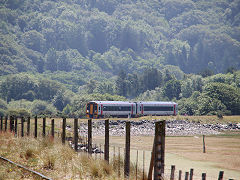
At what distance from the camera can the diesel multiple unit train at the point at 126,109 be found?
72.1 meters

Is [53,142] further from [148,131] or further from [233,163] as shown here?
[148,131]

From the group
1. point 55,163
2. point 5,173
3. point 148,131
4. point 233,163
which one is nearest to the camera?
point 5,173

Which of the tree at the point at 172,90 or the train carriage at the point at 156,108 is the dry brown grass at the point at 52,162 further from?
the tree at the point at 172,90

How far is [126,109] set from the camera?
7531 centimetres

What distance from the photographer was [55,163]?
53.5 ft

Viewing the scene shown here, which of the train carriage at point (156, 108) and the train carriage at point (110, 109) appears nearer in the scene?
the train carriage at point (110, 109)

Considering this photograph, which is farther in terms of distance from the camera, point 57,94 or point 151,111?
point 57,94

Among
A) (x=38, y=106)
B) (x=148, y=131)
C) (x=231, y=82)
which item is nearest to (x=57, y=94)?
(x=38, y=106)

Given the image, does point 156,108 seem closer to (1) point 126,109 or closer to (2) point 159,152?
(1) point 126,109

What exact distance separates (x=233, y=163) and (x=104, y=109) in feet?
153

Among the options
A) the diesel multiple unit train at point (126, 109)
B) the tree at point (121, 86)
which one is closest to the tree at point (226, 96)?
the diesel multiple unit train at point (126, 109)

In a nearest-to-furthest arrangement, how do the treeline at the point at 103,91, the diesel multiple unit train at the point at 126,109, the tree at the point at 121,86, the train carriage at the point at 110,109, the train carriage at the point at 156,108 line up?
the train carriage at the point at 110,109 → the diesel multiple unit train at the point at 126,109 → the train carriage at the point at 156,108 → the treeline at the point at 103,91 → the tree at the point at 121,86

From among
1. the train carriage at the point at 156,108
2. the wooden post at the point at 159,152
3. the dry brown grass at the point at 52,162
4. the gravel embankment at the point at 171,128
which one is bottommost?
the gravel embankment at the point at 171,128

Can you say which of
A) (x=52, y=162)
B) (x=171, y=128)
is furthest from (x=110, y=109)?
(x=52, y=162)
